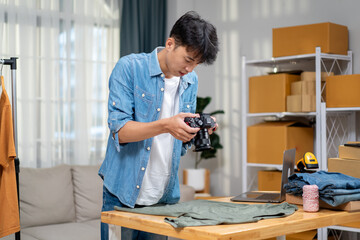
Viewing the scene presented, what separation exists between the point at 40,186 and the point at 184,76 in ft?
7.22

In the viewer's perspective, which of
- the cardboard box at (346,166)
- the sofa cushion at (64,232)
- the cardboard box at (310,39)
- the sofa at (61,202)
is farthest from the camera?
the cardboard box at (310,39)

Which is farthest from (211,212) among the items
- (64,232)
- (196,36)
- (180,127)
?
(64,232)

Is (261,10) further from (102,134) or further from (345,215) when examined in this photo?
(345,215)

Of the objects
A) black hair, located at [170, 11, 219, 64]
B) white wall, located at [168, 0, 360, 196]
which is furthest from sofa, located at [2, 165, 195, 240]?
A: black hair, located at [170, 11, 219, 64]

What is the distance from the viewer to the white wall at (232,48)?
167 inches

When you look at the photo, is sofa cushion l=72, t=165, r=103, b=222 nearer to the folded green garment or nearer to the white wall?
the white wall

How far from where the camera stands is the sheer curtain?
155 inches

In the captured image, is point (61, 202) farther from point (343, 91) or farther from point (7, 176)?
point (343, 91)

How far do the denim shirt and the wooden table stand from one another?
100mm

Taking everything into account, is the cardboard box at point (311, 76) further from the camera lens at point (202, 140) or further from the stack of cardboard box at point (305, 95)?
the camera lens at point (202, 140)

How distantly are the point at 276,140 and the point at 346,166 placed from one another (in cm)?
150

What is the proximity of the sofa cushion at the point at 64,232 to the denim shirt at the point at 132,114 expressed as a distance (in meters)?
1.68

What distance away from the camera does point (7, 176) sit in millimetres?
2922

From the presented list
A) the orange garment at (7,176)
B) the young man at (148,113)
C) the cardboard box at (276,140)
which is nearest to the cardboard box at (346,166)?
the young man at (148,113)
